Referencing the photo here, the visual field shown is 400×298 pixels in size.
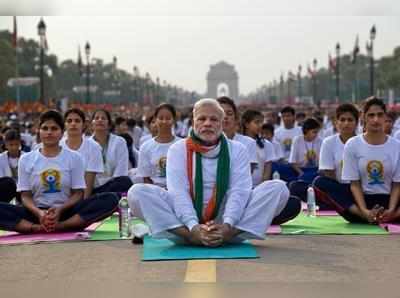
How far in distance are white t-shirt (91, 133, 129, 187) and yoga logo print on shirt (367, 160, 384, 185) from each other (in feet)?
12.4

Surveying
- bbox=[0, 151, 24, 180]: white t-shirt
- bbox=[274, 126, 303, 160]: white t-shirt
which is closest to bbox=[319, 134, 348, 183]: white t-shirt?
bbox=[0, 151, 24, 180]: white t-shirt

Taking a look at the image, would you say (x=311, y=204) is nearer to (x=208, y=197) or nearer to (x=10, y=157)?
(x=208, y=197)

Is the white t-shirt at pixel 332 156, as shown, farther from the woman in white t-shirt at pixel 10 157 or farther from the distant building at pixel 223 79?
the distant building at pixel 223 79

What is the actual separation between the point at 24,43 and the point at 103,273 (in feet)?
330

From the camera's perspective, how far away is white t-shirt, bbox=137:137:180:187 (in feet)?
38.0

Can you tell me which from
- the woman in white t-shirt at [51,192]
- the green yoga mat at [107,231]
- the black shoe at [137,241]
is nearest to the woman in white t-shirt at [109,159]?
the green yoga mat at [107,231]

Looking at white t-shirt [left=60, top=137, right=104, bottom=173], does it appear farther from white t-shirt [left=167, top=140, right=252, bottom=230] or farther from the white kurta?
white t-shirt [left=167, top=140, right=252, bottom=230]

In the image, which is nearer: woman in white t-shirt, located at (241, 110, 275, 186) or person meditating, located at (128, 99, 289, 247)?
person meditating, located at (128, 99, 289, 247)

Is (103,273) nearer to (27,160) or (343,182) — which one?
(27,160)

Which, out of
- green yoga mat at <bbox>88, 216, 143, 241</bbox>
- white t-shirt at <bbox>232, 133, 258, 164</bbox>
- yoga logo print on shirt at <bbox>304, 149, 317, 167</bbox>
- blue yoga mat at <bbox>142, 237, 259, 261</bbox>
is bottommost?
blue yoga mat at <bbox>142, 237, 259, 261</bbox>

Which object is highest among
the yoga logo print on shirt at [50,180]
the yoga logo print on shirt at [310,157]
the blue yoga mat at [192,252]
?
the yoga logo print on shirt at [310,157]

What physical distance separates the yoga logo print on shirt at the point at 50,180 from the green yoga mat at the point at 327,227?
2.58m

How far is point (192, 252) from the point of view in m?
8.02

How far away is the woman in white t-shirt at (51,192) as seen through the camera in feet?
31.9
